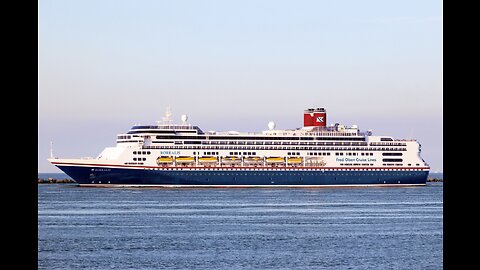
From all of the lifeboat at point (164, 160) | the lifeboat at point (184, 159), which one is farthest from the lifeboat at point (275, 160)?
the lifeboat at point (164, 160)

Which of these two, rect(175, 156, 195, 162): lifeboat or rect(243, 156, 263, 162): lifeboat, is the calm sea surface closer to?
rect(175, 156, 195, 162): lifeboat

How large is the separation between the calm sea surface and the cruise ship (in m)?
19.5

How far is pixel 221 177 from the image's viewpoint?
7638 cm

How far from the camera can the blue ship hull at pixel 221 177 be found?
75.1 m

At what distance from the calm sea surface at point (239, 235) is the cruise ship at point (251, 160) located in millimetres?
19472

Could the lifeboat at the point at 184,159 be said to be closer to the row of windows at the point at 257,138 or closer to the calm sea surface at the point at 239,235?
the row of windows at the point at 257,138

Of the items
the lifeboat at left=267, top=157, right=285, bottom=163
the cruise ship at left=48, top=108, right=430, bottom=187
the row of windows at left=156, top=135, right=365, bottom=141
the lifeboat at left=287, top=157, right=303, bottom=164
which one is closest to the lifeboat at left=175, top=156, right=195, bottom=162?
the cruise ship at left=48, top=108, right=430, bottom=187

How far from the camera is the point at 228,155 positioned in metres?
78.1

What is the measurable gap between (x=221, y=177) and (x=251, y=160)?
135 inches

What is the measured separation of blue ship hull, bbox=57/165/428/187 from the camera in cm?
7506

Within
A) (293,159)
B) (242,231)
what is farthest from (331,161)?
(242,231)
